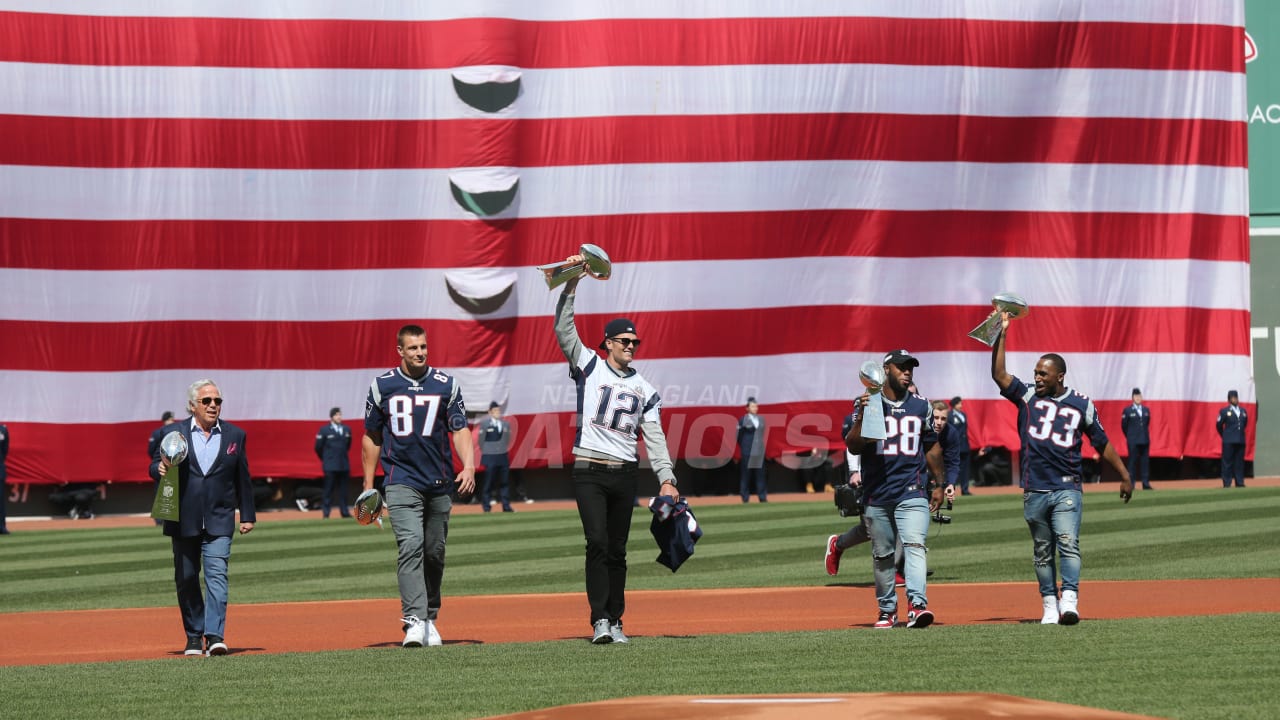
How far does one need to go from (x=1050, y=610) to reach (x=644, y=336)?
22776 millimetres

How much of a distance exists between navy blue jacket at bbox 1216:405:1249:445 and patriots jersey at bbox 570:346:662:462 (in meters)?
23.8

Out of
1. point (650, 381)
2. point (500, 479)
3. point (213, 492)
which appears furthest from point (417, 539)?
point (650, 381)

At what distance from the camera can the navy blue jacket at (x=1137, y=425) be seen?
103ft

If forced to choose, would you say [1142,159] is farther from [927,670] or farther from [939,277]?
[927,670]

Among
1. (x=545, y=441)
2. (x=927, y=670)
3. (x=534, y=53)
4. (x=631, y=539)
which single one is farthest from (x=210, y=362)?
(x=927, y=670)

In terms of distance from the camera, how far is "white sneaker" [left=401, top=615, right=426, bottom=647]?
10.6 meters

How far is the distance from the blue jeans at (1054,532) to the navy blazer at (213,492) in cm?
549

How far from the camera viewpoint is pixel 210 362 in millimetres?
32719

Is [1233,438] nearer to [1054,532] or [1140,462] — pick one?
[1140,462]

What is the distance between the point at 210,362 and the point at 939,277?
1563 cm

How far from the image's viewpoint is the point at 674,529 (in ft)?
34.1

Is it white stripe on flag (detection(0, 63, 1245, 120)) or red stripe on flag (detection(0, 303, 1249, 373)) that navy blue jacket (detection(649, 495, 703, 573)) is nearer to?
red stripe on flag (detection(0, 303, 1249, 373))

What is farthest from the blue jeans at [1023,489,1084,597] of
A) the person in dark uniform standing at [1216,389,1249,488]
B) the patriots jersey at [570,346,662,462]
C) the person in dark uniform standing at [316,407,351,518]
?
the person in dark uniform standing at [1216,389,1249,488]

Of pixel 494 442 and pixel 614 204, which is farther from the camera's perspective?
pixel 614 204
